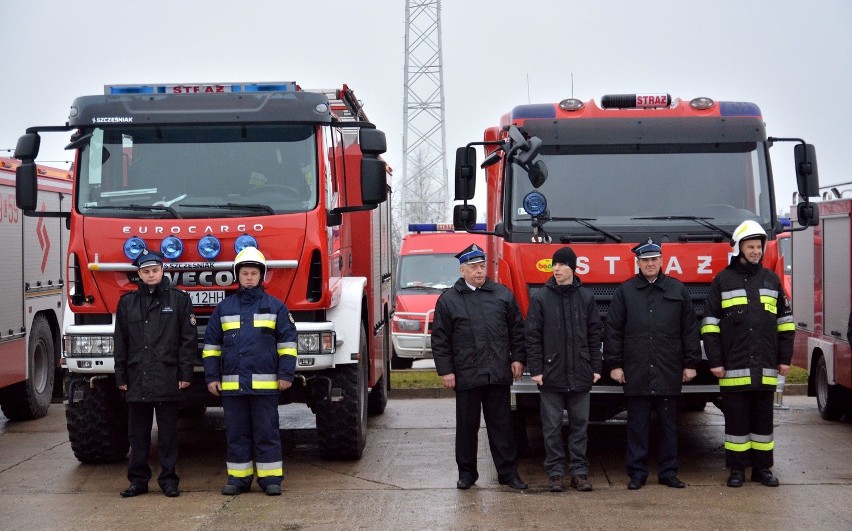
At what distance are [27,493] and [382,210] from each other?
5.86 metres

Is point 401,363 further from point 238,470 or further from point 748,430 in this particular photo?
point 748,430

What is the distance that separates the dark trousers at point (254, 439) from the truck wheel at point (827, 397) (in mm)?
6390

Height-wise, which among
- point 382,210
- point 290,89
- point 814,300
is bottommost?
point 814,300

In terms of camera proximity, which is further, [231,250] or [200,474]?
[200,474]

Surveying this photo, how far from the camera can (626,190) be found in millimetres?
9797

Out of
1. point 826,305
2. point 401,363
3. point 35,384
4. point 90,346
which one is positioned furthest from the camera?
point 401,363

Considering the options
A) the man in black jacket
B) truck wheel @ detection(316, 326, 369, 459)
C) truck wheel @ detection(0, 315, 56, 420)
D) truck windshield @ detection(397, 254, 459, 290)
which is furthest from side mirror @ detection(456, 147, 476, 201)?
truck windshield @ detection(397, 254, 459, 290)

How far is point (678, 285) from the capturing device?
9.18m

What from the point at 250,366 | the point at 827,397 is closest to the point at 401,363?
the point at 827,397

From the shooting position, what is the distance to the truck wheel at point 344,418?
32.6 feet

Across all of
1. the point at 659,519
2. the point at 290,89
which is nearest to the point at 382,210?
the point at 290,89

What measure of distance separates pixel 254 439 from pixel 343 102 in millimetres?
3875

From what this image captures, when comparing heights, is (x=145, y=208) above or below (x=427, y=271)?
above

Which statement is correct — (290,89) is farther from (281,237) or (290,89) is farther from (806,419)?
(806,419)
